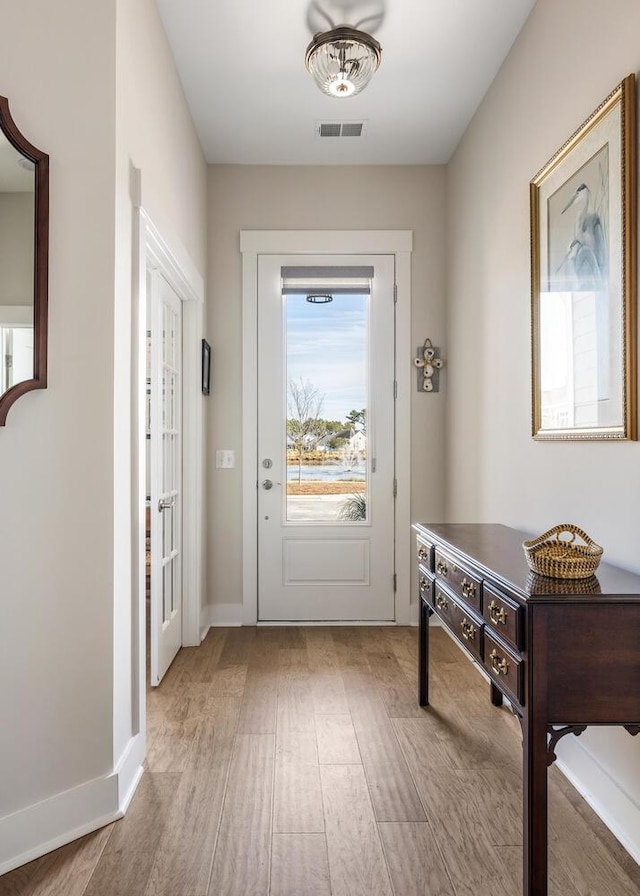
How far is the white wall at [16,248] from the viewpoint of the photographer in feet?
5.74

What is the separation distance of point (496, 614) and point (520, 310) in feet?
4.88

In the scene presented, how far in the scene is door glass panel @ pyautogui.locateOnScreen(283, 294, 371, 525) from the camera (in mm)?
4000

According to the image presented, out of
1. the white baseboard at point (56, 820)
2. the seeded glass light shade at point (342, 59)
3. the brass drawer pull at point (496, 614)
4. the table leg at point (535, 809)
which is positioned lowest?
the white baseboard at point (56, 820)

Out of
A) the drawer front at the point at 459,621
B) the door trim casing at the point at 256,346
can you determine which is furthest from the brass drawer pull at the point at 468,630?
the door trim casing at the point at 256,346

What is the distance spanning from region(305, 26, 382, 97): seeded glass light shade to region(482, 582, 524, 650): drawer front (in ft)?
7.36

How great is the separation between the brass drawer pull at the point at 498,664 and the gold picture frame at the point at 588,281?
72cm

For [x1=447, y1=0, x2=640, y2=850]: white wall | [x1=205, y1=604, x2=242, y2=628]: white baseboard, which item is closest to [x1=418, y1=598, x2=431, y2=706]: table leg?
[x1=447, y1=0, x2=640, y2=850]: white wall

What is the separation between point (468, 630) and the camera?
205 centimetres

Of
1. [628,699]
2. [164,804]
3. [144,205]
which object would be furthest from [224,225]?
[628,699]

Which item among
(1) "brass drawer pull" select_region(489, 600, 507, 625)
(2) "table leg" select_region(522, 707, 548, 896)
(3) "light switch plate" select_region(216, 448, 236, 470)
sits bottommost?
(2) "table leg" select_region(522, 707, 548, 896)

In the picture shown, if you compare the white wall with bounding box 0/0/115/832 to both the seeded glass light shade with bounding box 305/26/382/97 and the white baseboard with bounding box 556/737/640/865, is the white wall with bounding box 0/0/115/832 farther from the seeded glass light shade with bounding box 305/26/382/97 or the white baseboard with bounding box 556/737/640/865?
the white baseboard with bounding box 556/737/640/865

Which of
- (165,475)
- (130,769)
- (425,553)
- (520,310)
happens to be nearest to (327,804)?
(130,769)

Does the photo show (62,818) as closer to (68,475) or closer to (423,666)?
(68,475)

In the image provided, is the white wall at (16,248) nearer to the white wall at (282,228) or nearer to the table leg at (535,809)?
the table leg at (535,809)
